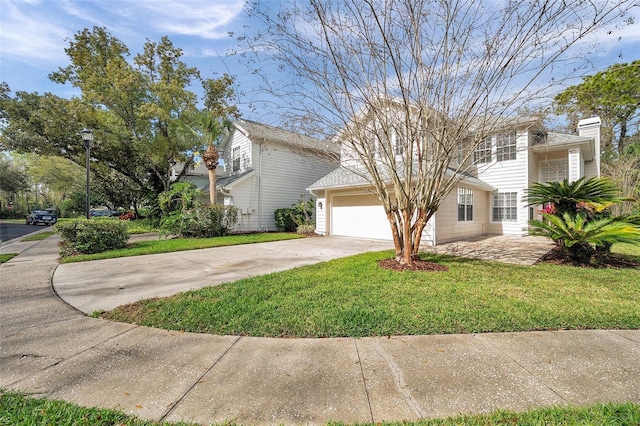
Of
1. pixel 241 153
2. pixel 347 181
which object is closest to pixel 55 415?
pixel 347 181

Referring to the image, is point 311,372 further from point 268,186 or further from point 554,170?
point 554,170

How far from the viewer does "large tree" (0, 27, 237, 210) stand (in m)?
16.1

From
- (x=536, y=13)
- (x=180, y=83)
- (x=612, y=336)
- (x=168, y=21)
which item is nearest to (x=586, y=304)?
(x=612, y=336)

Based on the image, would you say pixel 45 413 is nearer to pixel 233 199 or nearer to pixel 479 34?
pixel 479 34

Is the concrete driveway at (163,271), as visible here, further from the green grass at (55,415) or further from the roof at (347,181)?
the roof at (347,181)

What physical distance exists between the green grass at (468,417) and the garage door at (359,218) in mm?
10144

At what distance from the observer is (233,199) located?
49.3 feet

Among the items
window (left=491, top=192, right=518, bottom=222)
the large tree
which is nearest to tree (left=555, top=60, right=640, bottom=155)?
window (left=491, top=192, right=518, bottom=222)

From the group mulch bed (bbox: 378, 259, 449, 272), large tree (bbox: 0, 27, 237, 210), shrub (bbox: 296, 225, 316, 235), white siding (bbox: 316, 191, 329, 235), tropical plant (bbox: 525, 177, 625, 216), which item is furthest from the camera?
large tree (bbox: 0, 27, 237, 210)

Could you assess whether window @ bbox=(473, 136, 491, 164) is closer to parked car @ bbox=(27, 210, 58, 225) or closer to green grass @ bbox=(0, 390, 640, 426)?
green grass @ bbox=(0, 390, 640, 426)

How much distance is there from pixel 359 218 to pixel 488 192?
695 cm

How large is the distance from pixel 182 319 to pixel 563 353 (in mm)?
4338

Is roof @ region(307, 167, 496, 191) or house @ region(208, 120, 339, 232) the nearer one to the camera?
roof @ region(307, 167, 496, 191)

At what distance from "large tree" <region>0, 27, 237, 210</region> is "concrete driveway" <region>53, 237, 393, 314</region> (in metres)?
11.1
